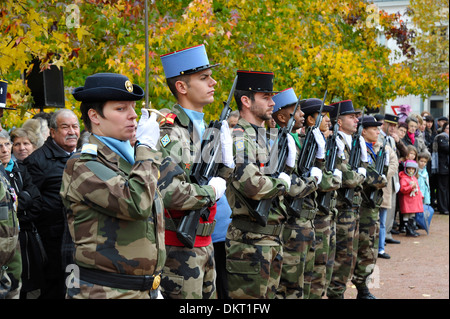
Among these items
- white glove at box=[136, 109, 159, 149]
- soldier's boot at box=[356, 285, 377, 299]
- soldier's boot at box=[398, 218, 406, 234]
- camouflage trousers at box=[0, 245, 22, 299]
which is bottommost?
soldier's boot at box=[398, 218, 406, 234]

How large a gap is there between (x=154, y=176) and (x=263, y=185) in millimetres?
1790

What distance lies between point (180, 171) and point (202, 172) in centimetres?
24

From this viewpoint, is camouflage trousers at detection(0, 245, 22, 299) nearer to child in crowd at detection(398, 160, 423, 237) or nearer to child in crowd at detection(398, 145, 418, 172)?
child in crowd at detection(398, 160, 423, 237)

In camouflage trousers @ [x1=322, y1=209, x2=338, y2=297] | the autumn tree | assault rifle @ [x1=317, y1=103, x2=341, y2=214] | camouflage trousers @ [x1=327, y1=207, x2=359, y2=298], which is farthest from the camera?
camouflage trousers @ [x1=327, y1=207, x2=359, y2=298]

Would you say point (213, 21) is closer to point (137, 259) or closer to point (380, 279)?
point (380, 279)

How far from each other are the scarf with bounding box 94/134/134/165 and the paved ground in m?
5.56

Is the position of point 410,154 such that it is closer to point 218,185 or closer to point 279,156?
point 279,156

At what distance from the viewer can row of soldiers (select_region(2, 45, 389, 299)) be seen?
11.3 ft

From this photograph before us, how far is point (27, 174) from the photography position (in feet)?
18.9

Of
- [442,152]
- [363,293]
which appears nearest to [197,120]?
[363,293]

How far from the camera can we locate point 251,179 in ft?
16.8

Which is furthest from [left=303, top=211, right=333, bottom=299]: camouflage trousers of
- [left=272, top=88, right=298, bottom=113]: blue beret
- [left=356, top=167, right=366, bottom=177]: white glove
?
[left=272, top=88, right=298, bottom=113]: blue beret

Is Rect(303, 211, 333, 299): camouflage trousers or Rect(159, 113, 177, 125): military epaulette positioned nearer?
Rect(159, 113, 177, 125): military epaulette
